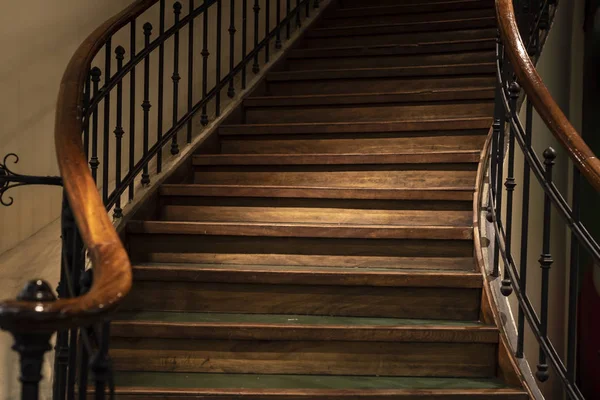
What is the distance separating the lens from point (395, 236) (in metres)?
2.68

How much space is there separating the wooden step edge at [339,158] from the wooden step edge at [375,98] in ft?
1.92

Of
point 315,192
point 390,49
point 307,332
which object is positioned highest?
point 390,49

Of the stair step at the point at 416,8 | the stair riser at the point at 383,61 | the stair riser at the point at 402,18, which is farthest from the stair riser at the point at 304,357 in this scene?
the stair step at the point at 416,8

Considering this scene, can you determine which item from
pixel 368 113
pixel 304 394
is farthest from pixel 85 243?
pixel 368 113

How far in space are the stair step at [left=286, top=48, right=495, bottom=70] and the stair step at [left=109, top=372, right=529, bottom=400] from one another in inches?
91.7

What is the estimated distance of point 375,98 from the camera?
3717 millimetres

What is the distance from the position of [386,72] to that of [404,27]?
747 mm

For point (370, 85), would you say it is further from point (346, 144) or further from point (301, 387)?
point (301, 387)

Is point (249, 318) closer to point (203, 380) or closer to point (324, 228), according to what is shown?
point (203, 380)

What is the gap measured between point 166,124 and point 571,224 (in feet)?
7.93

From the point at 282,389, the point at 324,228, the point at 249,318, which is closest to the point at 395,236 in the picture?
the point at 324,228

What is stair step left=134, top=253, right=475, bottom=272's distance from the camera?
2.65 m

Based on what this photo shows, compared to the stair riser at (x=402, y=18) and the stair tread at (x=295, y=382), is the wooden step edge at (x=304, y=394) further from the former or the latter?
the stair riser at (x=402, y=18)

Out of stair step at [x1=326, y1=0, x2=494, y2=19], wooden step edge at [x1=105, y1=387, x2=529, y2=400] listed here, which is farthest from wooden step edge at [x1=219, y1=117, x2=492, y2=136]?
stair step at [x1=326, y1=0, x2=494, y2=19]
